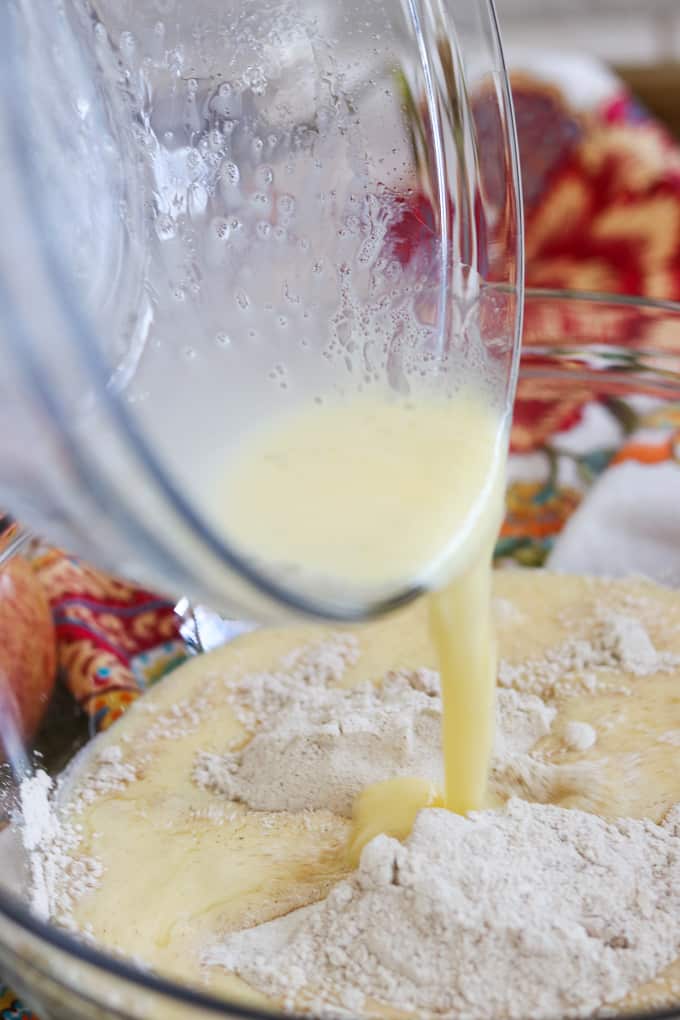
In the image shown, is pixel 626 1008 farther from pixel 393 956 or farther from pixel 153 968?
pixel 153 968

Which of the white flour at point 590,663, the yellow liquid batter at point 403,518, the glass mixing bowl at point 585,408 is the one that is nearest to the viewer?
the yellow liquid batter at point 403,518

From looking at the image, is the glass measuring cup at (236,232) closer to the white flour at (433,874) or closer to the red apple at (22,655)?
the white flour at (433,874)

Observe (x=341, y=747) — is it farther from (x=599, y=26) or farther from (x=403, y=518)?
(x=599, y=26)

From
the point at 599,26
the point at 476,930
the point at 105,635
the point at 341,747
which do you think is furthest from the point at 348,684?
the point at 599,26

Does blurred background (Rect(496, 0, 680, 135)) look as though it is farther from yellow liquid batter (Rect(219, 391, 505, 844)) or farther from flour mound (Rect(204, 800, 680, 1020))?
flour mound (Rect(204, 800, 680, 1020))

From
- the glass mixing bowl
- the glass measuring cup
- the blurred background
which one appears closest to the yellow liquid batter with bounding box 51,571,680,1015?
the glass mixing bowl

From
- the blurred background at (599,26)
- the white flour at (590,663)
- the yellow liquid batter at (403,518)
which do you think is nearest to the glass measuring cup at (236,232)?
the yellow liquid batter at (403,518)

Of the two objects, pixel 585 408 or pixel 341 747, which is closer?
pixel 341 747
